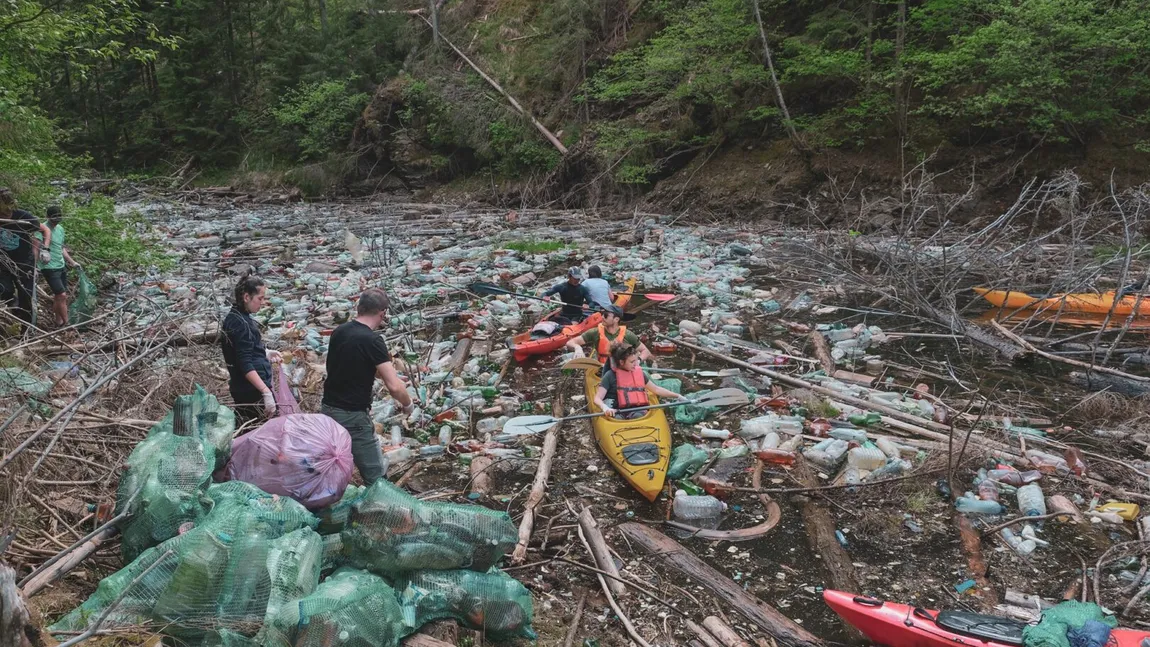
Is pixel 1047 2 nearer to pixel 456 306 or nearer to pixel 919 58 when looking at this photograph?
pixel 919 58

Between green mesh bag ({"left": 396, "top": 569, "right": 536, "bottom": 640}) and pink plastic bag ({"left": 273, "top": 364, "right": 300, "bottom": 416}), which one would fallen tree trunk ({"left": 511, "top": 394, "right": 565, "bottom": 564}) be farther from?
pink plastic bag ({"left": 273, "top": 364, "right": 300, "bottom": 416})

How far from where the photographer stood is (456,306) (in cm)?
1010

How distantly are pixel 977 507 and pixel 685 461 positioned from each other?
6.68 feet

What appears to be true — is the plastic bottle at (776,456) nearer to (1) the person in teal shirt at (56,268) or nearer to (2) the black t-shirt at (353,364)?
(2) the black t-shirt at (353,364)

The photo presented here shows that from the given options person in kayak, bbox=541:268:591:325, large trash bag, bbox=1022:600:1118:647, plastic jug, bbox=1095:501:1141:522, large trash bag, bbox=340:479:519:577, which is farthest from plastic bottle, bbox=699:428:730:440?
large trash bag, bbox=340:479:519:577

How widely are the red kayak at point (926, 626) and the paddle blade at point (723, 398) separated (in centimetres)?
252

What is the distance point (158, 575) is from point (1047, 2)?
14.4 m

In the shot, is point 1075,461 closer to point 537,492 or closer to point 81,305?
point 537,492

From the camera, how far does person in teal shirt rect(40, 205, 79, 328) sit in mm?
6934

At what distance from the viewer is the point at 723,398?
20.6ft

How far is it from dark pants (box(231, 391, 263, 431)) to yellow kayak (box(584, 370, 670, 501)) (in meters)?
2.57

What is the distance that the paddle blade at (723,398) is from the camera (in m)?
6.21

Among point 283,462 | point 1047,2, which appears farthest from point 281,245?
point 1047,2

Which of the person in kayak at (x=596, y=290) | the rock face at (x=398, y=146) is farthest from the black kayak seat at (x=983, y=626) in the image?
the rock face at (x=398, y=146)
